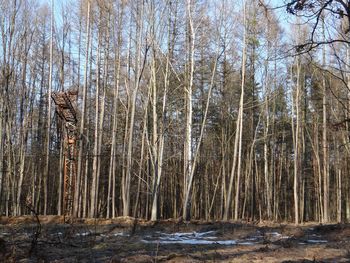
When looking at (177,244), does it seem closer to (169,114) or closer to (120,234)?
(120,234)

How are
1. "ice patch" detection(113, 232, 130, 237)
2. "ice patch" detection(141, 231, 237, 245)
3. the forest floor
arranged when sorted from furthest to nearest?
"ice patch" detection(113, 232, 130, 237), "ice patch" detection(141, 231, 237, 245), the forest floor

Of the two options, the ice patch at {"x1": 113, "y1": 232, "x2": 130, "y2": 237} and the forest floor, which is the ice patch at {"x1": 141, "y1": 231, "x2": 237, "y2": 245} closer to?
the forest floor

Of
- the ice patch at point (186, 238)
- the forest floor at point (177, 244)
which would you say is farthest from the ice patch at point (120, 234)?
the ice patch at point (186, 238)

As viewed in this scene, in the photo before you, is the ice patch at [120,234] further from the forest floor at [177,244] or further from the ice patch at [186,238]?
the ice patch at [186,238]

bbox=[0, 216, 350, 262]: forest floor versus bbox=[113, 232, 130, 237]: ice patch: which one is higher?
bbox=[0, 216, 350, 262]: forest floor

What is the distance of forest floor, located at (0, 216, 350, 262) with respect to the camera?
7.34 metres

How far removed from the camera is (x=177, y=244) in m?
9.80

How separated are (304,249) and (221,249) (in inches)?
67.3

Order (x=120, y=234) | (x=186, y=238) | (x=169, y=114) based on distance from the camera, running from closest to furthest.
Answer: (x=186, y=238) < (x=120, y=234) < (x=169, y=114)

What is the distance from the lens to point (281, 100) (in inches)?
1247

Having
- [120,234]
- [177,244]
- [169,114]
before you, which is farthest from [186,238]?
[169,114]

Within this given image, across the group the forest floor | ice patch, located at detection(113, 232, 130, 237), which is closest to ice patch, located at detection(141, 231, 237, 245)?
the forest floor

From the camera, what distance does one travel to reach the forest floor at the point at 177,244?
7.34 m

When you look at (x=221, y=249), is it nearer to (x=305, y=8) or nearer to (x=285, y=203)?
(x=305, y=8)
